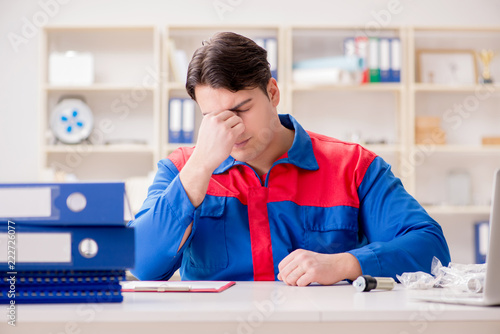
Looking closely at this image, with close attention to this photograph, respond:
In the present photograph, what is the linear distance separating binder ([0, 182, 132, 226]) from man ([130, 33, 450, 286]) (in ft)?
1.62

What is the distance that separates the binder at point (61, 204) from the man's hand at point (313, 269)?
44cm

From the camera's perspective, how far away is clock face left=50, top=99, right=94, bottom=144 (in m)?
3.96

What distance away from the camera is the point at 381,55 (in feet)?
12.7

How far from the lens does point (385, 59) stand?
387 centimetres

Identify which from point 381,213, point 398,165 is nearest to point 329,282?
point 381,213

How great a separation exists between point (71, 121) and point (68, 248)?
3248mm

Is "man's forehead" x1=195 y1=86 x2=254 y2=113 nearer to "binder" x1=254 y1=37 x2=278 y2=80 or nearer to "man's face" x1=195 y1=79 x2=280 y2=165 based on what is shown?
"man's face" x1=195 y1=79 x2=280 y2=165

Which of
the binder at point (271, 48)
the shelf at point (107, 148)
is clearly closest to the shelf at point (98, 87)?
the shelf at point (107, 148)

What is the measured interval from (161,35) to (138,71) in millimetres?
286

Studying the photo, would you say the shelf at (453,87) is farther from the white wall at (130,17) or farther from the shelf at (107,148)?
the shelf at (107,148)

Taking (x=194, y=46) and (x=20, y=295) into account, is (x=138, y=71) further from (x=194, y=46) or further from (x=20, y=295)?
(x=20, y=295)

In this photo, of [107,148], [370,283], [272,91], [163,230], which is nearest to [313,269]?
[370,283]

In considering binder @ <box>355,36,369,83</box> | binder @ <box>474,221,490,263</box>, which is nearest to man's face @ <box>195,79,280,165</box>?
binder @ <box>355,36,369,83</box>

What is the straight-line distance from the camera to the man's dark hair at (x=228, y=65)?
1479 mm
